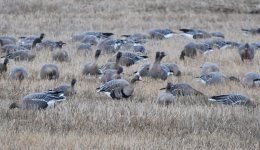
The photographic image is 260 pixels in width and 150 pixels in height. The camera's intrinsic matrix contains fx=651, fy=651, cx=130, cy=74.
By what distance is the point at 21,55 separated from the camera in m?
18.0

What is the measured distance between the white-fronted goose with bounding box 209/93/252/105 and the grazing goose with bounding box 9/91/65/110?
289cm

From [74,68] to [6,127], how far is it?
713 centimetres

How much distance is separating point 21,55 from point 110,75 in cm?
439

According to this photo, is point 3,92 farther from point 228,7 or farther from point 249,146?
point 228,7

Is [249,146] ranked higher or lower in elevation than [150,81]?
lower

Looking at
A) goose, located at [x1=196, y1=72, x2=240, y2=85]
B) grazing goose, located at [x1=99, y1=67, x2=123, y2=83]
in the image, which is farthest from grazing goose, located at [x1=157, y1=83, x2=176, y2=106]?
goose, located at [x1=196, y1=72, x2=240, y2=85]

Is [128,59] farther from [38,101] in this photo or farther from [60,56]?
[38,101]

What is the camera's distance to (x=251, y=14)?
1473 inches

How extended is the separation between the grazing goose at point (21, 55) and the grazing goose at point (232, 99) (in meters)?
7.24

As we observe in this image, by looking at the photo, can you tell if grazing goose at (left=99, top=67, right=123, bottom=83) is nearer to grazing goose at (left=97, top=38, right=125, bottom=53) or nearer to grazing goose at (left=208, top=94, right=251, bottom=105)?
grazing goose at (left=208, top=94, right=251, bottom=105)

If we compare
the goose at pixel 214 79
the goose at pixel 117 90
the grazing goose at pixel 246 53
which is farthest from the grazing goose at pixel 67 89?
the grazing goose at pixel 246 53

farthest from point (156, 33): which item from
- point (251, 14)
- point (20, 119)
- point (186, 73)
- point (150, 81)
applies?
point (20, 119)

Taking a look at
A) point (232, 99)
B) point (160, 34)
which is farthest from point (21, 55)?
point (160, 34)

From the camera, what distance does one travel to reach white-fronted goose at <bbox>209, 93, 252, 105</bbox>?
1205 cm
